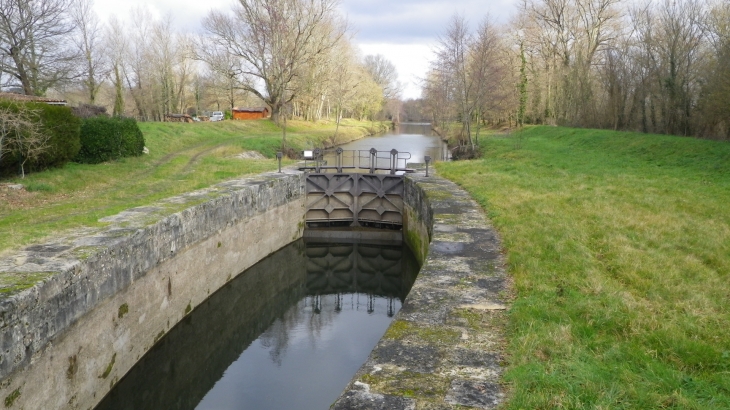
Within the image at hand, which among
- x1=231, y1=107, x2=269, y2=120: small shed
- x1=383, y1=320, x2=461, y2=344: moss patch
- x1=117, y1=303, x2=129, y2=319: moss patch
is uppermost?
x1=231, y1=107, x2=269, y2=120: small shed

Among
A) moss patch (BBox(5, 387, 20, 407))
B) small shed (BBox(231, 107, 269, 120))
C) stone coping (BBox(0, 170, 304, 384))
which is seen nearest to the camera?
moss patch (BBox(5, 387, 20, 407))

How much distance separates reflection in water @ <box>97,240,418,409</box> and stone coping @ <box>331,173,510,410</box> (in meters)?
2.82

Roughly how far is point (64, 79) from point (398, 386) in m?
26.5

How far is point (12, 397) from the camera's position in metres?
5.11

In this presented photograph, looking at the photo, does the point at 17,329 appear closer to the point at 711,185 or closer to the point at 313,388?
the point at 313,388

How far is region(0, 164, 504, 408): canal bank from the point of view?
13.7ft

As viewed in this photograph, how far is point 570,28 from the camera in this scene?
35.2 m

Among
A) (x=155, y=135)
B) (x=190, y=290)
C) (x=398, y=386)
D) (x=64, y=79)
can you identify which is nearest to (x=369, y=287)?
(x=190, y=290)

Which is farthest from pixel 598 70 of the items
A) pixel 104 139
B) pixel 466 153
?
pixel 104 139

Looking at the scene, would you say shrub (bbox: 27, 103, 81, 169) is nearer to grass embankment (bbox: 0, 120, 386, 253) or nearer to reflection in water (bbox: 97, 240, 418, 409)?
grass embankment (bbox: 0, 120, 386, 253)

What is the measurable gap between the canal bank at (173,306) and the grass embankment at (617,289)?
0.36 metres

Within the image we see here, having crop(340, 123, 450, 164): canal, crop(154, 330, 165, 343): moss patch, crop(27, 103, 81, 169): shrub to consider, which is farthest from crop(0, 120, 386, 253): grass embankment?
crop(340, 123, 450, 164): canal

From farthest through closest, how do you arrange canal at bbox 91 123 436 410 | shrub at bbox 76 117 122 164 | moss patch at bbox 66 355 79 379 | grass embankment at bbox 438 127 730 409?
shrub at bbox 76 117 122 164 < canal at bbox 91 123 436 410 < moss patch at bbox 66 355 79 379 < grass embankment at bbox 438 127 730 409

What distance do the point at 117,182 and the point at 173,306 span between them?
6111 millimetres
